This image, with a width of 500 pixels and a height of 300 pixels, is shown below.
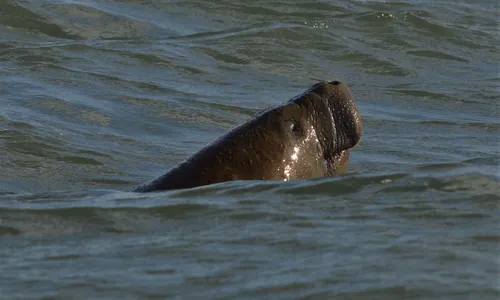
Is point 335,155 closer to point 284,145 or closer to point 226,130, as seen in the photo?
point 284,145

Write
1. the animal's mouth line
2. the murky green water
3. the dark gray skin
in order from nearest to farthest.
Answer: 1. the murky green water
2. the dark gray skin
3. the animal's mouth line

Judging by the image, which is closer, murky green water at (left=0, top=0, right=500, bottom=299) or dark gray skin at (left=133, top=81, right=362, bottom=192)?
murky green water at (left=0, top=0, right=500, bottom=299)

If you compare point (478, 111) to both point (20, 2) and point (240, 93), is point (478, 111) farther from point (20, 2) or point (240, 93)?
point (20, 2)

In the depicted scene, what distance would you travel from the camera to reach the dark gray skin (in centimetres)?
591

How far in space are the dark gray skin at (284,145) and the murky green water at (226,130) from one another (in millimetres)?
142

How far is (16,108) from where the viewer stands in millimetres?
10477

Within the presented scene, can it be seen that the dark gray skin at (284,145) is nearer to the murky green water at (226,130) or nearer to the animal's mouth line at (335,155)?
the animal's mouth line at (335,155)

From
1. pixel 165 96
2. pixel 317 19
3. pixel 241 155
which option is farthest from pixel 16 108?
pixel 317 19

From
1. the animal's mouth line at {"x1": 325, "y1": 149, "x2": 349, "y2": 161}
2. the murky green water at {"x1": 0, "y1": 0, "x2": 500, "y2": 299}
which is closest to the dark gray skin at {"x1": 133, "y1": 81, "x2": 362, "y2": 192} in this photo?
the animal's mouth line at {"x1": 325, "y1": 149, "x2": 349, "y2": 161}

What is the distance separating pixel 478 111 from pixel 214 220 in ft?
21.4

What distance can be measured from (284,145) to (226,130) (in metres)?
4.56

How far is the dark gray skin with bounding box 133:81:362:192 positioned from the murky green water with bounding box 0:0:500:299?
14cm

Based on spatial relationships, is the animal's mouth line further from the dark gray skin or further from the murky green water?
the murky green water

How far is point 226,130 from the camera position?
413 inches
